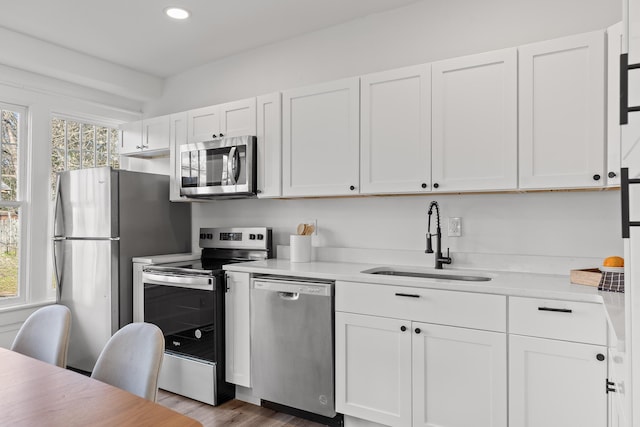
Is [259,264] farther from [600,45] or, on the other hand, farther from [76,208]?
[600,45]

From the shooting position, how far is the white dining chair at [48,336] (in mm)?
1843

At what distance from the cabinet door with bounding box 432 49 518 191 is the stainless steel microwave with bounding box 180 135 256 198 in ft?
4.48

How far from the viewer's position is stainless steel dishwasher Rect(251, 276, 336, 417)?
2.45 meters

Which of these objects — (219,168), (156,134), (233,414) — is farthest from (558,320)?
(156,134)

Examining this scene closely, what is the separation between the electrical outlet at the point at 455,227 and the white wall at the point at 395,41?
41.7 inches

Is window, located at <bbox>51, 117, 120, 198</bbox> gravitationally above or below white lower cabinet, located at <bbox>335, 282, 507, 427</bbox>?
above

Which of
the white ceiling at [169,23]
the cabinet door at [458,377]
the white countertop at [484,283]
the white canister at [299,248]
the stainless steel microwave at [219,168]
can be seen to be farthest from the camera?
the stainless steel microwave at [219,168]

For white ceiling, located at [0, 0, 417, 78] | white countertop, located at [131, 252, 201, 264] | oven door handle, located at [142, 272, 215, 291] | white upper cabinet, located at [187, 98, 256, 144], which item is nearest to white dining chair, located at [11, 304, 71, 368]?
oven door handle, located at [142, 272, 215, 291]

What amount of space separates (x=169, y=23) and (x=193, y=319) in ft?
7.02

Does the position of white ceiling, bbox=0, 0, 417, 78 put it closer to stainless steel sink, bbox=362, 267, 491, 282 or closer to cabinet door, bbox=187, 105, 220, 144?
cabinet door, bbox=187, 105, 220, 144

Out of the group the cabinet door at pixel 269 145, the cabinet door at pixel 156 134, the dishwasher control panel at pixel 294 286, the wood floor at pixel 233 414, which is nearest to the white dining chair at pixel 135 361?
the dishwasher control panel at pixel 294 286

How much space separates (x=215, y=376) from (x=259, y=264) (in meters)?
0.80

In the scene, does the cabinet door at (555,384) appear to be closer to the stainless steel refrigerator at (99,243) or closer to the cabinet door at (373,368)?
the cabinet door at (373,368)

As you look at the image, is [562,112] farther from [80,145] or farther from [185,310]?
[80,145]
